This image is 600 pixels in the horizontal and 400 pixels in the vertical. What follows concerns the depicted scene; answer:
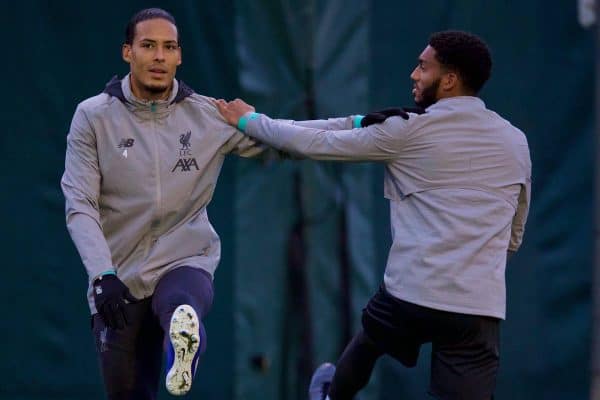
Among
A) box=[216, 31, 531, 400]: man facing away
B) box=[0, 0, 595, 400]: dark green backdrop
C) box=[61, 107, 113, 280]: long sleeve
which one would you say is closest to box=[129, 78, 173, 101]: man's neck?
box=[61, 107, 113, 280]: long sleeve

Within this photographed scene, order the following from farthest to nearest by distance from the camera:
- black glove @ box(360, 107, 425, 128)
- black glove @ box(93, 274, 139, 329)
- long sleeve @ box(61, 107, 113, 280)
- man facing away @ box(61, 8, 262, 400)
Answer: man facing away @ box(61, 8, 262, 400) < black glove @ box(360, 107, 425, 128) < long sleeve @ box(61, 107, 113, 280) < black glove @ box(93, 274, 139, 329)

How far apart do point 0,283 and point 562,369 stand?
3.65 m

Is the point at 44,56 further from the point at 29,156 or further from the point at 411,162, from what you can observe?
the point at 411,162


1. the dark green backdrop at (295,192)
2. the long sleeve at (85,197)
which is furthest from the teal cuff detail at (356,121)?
the dark green backdrop at (295,192)

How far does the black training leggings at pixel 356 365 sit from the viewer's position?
6.34 metres

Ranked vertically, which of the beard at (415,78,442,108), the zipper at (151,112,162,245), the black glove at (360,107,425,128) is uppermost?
the beard at (415,78,442,108)

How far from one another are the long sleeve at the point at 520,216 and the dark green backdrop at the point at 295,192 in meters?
2.32

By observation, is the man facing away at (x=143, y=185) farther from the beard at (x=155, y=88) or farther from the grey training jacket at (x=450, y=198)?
the grey training jacket at (x=450, y=198)

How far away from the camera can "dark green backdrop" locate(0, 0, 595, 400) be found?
8.52 m

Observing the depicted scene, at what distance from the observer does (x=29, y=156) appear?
8.50 meters

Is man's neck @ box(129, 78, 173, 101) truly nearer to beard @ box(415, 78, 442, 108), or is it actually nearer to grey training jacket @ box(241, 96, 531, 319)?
grey training jacket @ box(241, 96, 531, 319)

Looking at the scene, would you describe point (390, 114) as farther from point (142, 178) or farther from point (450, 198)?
point (142, 178)

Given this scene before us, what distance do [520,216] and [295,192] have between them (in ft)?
8.42

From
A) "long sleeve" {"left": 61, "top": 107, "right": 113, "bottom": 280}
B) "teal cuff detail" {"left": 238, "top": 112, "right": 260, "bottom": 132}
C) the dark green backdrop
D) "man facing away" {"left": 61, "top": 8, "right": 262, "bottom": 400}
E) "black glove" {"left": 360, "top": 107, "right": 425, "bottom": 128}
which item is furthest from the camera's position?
the dark green backdrop
